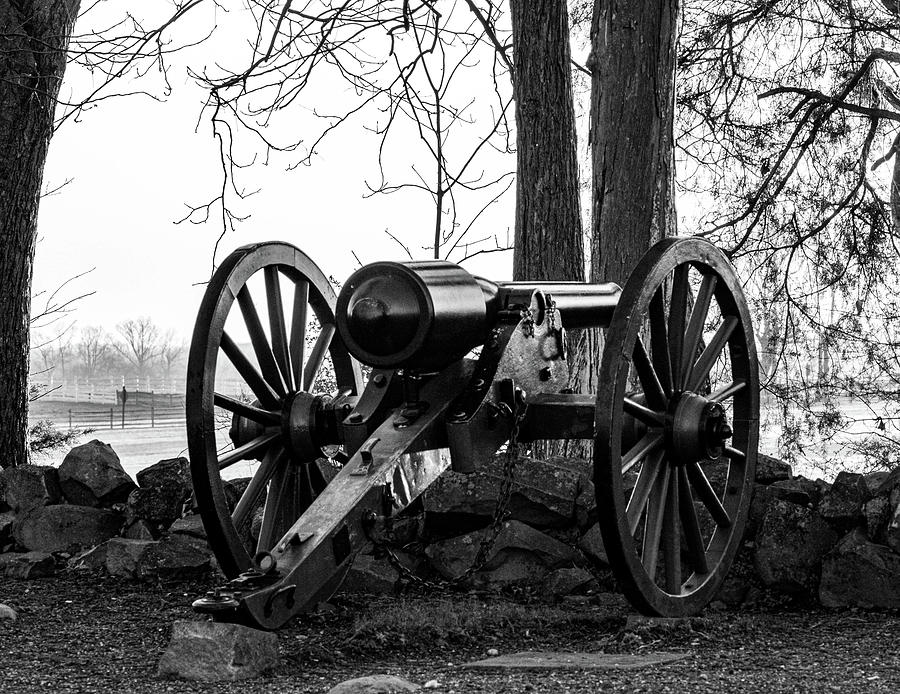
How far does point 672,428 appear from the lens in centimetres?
425

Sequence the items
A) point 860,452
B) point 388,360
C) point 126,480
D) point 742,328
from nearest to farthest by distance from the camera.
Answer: point 388,360, point 742,328, point 126,480, point 860,452

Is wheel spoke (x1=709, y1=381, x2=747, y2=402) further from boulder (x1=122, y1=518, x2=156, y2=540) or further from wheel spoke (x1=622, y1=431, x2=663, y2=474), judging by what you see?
boulder (x1=122, y1=518, x2=156, y2=540)

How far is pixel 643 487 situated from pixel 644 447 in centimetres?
14

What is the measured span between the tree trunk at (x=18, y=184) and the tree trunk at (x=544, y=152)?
9.82ft

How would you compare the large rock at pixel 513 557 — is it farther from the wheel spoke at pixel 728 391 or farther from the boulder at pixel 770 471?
the wheel spoke at pixel 728 391

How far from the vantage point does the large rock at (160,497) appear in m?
6.25

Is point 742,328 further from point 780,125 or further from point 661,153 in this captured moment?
point 780,125

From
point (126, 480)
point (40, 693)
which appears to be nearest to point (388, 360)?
point (40, 693)

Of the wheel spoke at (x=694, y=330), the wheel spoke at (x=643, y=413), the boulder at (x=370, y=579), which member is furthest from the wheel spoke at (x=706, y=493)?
the boulder at (x=370, y=579)

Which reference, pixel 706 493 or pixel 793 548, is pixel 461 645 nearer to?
pixel 706 493

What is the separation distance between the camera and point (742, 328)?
4785 millimetres

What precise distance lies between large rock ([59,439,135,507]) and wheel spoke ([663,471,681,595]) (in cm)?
335

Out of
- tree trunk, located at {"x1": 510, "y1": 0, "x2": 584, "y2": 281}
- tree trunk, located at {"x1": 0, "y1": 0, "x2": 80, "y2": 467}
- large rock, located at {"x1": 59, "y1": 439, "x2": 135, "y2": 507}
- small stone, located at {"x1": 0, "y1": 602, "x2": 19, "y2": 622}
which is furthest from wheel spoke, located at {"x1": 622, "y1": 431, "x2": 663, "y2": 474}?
tree trunk, located at {"x1": 0, "y1": 0, "x2": 80, "y2": 467}

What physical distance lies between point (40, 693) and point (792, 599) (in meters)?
3.11
